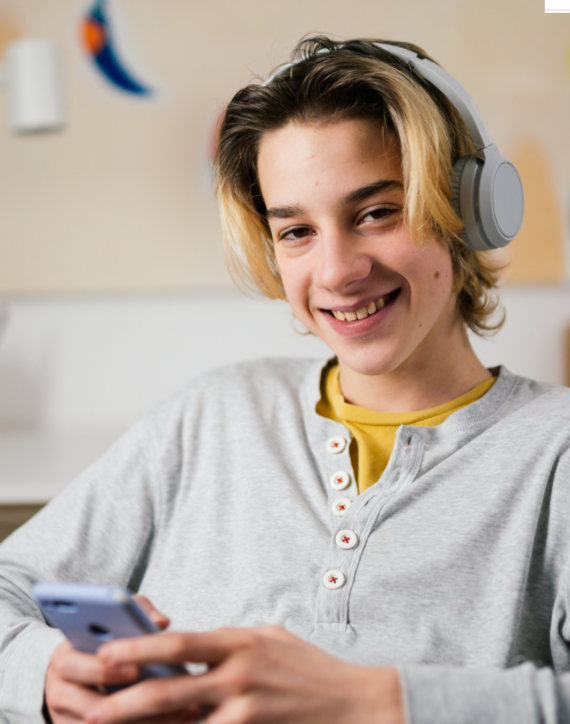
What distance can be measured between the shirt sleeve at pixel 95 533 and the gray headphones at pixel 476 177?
494mm

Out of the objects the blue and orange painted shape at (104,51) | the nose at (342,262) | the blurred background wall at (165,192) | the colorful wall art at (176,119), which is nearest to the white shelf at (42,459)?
the blurred background wall at (165,192)

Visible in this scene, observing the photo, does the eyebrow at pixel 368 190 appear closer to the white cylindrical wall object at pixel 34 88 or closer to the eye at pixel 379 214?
the eye at pixel 379 214

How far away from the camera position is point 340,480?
2.72ft

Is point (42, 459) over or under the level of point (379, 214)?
under

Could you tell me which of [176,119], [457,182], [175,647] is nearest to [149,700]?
[175,647]

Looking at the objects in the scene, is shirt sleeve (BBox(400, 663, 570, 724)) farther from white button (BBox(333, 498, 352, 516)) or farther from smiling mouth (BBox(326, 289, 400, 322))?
smiling mouth (BBox(326, 289, 400, 322))

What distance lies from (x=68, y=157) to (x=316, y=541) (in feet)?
4.12

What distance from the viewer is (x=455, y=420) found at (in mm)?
840

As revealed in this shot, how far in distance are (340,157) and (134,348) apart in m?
1.08

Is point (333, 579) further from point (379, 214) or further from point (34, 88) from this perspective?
point (34, 88)

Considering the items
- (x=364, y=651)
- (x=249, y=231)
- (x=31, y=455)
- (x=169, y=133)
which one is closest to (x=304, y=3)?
(x=169, y=133)

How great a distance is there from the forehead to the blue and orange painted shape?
3.23 feet

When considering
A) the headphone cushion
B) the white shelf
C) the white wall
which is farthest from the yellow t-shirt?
the white wall

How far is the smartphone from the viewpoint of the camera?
50 centimetres
